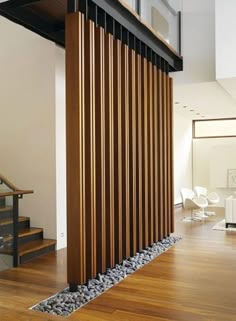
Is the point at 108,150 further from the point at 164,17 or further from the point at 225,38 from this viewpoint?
the point at 164,17

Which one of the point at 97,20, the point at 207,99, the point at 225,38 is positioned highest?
the point at 225,38

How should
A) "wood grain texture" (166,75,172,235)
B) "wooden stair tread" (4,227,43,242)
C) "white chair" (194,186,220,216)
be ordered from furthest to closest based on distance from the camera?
1. "white chair" (194,186,220,216)
2. "wood grain texture" (166,75,172,235)
3. "wooden stair tread" (4,227,43,242)

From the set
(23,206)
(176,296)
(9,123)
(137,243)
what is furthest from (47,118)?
(176,296)

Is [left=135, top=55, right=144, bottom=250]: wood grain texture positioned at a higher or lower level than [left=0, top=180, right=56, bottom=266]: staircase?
higher

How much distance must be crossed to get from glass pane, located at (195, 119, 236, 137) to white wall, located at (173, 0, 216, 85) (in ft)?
19.3

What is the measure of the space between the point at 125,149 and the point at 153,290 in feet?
6.39

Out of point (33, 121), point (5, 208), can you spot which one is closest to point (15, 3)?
point (33, 121)

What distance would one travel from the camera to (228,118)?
1269 cm

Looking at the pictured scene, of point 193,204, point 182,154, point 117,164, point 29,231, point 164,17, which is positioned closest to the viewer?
point 117,164

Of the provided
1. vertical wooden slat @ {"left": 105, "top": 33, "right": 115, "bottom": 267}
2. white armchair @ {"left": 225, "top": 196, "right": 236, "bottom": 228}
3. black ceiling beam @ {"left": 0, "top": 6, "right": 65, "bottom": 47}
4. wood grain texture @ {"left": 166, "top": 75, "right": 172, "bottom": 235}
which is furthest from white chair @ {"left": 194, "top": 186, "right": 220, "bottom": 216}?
black ceiling beam @ {"left": 0, "top": 6, "right": 65, "bottom": 47}

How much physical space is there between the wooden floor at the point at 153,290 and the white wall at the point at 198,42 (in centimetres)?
372

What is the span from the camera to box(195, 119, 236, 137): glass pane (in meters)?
12.7

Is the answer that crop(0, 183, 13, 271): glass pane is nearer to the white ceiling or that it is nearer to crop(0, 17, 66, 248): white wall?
crop(0, 17, 66, 248): white wall

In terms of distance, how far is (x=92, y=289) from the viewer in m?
3.94
